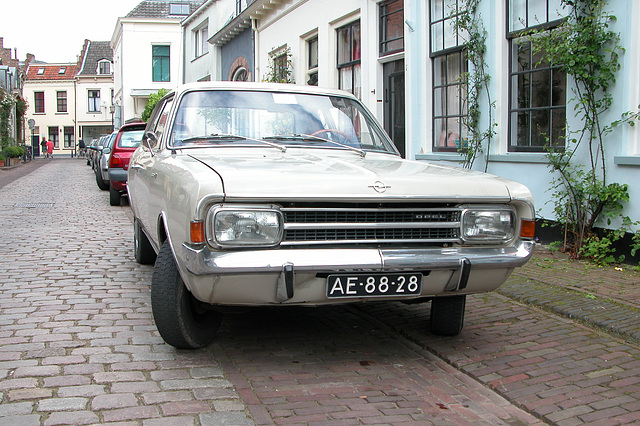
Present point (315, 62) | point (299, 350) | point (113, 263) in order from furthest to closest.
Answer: point (315, 62), point (113, 263), point (299, 350)

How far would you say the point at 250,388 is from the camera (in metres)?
3.62

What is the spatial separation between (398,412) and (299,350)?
42.7 inches

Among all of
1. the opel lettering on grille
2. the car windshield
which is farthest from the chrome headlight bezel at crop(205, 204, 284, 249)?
the car windshield

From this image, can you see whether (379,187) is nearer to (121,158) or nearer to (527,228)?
(527,228)

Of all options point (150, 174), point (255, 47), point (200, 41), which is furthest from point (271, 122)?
point (200, 41)

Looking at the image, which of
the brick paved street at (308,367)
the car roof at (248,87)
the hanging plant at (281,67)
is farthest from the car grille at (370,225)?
the hanging plant at (281,67)

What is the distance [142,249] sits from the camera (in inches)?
275

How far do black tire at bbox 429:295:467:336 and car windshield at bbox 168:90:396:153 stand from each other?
1292 mm

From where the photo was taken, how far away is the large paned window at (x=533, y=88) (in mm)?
7754

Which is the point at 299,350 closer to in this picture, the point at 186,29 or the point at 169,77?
the point at 186,29

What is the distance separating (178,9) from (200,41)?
1835cm

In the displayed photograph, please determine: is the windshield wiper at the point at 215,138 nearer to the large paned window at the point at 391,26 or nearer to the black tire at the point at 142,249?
the black tire at the point at 142,249

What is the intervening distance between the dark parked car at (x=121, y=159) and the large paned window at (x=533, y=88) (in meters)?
7.53

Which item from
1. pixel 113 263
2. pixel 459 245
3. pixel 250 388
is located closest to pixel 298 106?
pixel 459 245
